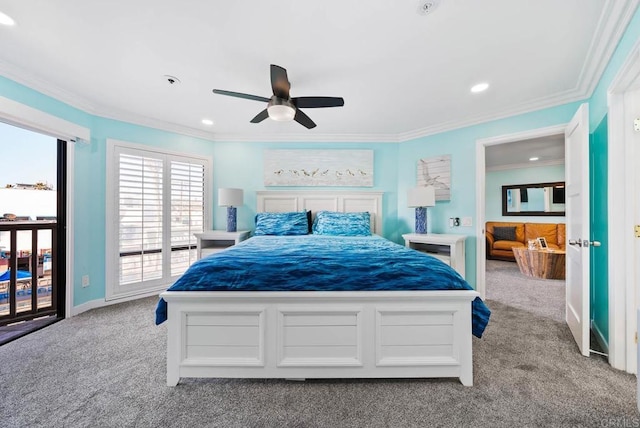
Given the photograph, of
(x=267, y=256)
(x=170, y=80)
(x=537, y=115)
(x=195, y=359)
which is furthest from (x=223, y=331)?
(x=537, y=115)

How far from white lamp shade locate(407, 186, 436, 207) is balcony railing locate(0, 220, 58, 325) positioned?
4.22 m

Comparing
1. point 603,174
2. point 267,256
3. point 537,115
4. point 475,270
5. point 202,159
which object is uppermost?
point 537,115

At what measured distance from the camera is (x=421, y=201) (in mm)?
3307

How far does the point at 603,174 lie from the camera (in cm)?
194

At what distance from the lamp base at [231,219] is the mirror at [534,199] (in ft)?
20.3

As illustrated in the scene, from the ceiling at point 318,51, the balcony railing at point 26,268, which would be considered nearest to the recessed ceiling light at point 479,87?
the ceiling at point 318,51

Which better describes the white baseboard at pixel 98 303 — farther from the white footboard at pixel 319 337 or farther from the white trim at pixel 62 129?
the white footboard at pixel 319 337

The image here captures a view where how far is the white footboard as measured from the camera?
1541 mm

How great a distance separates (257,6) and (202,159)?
2698 mm

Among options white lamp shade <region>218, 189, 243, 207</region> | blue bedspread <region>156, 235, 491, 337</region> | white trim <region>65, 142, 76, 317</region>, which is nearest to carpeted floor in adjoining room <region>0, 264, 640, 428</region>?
blue bedspread <region>156, 235, 491, 337</region>

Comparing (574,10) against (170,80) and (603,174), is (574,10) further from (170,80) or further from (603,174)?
(170,80)

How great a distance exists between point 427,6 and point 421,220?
2.53m

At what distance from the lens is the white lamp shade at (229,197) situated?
3486mm

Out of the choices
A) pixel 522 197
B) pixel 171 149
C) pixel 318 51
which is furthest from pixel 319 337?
pixel 522 197
